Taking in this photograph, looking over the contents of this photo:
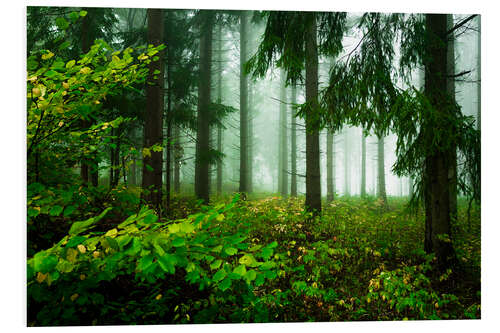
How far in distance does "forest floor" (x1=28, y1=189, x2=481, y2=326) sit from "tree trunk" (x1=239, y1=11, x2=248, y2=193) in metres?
1.35

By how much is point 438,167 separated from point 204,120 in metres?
3.05

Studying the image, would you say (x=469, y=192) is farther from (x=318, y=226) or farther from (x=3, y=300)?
(x=3, y=300)

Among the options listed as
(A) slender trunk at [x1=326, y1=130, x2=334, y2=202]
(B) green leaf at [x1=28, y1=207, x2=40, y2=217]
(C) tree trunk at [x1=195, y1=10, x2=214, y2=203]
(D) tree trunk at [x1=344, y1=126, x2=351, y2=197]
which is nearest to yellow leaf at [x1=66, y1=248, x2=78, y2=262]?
(B) green leaf at [x1=28, y1=207, x2=40, y2=217]

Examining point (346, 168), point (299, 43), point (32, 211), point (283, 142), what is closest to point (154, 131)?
point (32, 211)

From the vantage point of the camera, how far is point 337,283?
8.36 ft

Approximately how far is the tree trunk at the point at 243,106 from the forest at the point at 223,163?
0.04 metres

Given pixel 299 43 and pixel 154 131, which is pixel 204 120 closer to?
pixel 154 131

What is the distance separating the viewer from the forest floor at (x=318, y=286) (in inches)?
78.5

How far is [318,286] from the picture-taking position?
8.16 feet

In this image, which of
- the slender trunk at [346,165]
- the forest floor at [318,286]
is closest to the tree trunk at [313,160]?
the forest floor at [318,286]

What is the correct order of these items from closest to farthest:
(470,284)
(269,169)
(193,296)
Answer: (193,296) → (470,284) → (269,169)

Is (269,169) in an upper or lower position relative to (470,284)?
upper

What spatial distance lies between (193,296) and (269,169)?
3.58 metres
